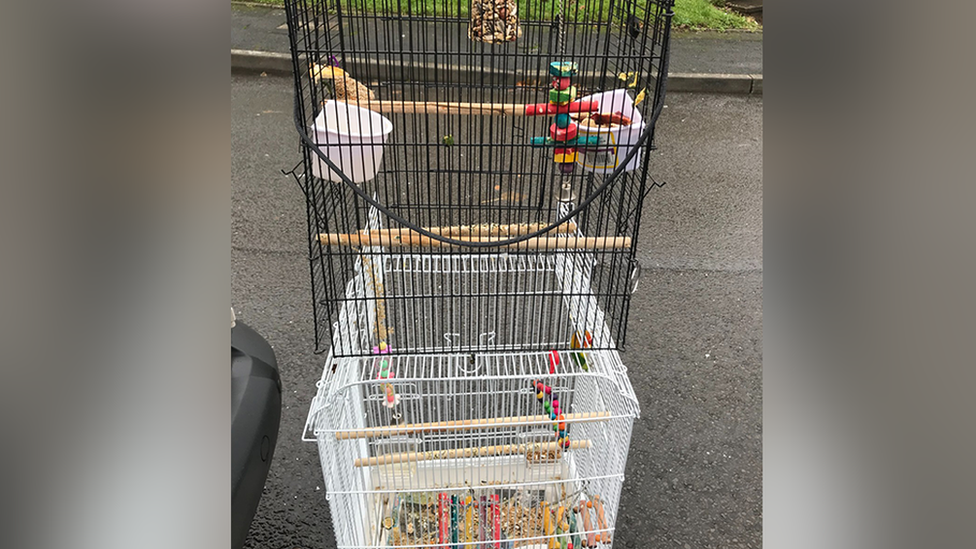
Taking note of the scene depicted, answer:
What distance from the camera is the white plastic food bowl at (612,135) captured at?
4.93 feet

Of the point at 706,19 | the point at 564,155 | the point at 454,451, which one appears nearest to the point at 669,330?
the point at 454,451

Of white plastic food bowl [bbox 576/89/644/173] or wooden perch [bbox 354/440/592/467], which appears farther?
wooden perch [bbox 354/440/592/467]

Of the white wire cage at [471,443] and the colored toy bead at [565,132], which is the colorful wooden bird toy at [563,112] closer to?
the colored toy bead at [565,132]

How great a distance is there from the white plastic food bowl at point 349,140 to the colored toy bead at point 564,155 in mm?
394

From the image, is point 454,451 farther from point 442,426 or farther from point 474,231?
point 474,231

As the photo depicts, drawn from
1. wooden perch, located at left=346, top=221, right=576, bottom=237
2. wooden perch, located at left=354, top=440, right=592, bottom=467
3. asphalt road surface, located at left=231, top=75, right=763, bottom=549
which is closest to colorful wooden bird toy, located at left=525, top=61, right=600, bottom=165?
wooden perch, located at left=346, top=221, right=576, bottom=237

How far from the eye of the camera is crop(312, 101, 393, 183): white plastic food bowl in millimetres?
1456

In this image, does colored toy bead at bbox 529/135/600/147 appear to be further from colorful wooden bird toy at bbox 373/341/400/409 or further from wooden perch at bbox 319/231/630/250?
colorful wooden bird toy at bbox 373/341/400/409

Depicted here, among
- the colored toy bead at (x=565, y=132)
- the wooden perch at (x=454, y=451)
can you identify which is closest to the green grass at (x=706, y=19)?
the colored toy bead at (x=565, y=132)
